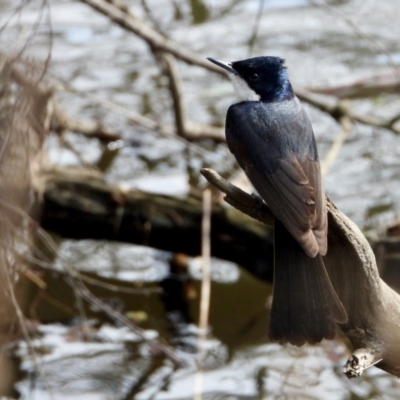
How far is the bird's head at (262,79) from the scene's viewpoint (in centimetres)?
436

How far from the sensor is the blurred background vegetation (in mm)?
5410

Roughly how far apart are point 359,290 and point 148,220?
110 inches

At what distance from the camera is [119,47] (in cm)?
894

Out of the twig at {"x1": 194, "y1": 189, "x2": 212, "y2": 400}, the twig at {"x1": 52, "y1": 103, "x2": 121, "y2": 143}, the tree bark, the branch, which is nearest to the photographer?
Result: the branch

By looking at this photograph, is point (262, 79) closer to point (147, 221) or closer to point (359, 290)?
point (359, 290)

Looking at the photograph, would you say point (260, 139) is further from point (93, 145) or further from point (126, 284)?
point (93, 145)

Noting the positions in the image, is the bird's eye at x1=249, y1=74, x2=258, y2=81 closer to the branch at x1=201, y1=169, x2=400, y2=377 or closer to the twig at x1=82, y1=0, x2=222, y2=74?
the branch at x1=201, y1=169, x2=400, y2=377

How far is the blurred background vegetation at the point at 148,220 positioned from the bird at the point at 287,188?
1.07 feet

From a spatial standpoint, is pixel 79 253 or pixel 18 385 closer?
pixel 18 385

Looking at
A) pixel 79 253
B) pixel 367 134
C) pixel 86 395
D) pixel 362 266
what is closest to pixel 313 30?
pixel 367 134

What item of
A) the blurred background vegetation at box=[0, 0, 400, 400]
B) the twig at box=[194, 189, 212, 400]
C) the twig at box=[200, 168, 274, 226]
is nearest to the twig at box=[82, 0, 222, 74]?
the blurred background vegetation at box=[0, 0, 400, 400]

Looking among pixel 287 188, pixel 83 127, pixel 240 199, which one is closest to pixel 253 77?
pixel 287 188

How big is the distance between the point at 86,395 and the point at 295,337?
7.74 ft

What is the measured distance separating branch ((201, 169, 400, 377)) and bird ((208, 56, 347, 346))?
0.30ft
